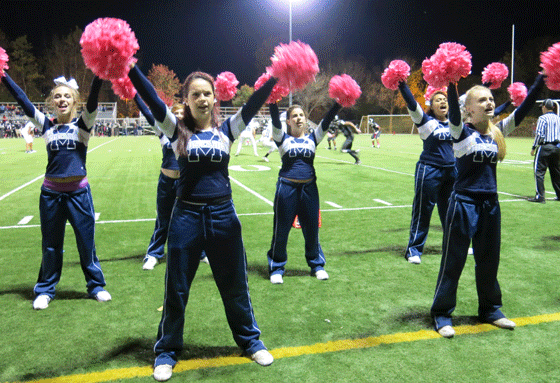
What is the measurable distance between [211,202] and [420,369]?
5.96 ft

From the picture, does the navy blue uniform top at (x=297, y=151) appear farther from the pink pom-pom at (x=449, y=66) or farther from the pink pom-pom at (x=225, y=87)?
the pink pom-pom at (x=449, y=66)

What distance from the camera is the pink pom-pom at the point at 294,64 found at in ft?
9.97

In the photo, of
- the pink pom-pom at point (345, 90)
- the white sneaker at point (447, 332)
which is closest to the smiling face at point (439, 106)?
the pink pom-pom at point (345, 90)

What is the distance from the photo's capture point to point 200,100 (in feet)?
10.4

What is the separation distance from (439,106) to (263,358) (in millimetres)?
3770

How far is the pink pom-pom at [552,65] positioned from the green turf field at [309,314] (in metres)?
1.98

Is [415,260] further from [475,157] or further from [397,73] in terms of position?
A: [475,157]

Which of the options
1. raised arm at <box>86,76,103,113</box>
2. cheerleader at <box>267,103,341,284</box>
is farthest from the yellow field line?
raised arm at <box>86,76,103,113</box>

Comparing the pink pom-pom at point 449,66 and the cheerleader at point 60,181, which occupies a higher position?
the pink pom-pom at point 449,66

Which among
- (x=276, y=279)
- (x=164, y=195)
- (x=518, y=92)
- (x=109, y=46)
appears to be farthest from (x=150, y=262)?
(x=518, y=92)

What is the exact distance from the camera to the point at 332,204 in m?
9.97

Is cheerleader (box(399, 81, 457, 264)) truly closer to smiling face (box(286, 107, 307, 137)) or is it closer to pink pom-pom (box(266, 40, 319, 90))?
smiling face (box(286, 107, 307, 137))

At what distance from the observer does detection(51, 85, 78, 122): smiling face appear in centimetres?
440

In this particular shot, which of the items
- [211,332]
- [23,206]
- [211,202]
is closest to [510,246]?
[211,332]
